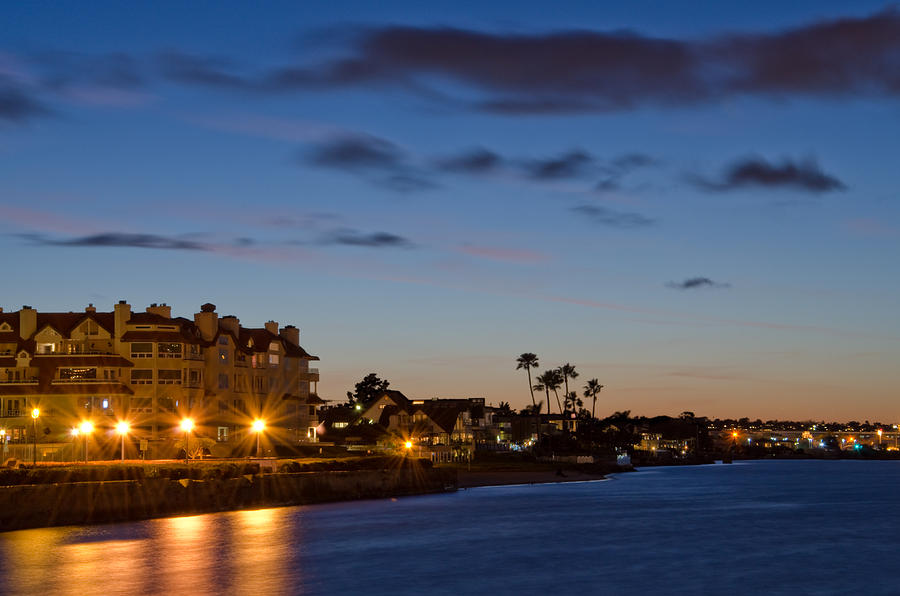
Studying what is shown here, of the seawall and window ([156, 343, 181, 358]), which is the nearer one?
the seawall

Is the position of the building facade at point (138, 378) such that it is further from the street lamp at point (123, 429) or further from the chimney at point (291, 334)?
the chimney at point (291, 334)

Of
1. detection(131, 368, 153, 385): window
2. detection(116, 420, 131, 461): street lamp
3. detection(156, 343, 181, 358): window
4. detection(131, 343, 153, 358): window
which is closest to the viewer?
detection(116, 420, 131, 461): street lamp

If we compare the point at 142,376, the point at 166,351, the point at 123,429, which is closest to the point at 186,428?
the point at 123,429

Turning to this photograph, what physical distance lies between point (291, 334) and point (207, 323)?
18947 millimetres

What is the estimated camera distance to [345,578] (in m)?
56.8

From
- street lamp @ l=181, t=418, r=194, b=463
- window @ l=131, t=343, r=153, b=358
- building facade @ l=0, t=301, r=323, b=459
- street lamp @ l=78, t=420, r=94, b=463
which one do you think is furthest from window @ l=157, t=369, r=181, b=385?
street lamp @ l=78, t=420, r=94, b=463

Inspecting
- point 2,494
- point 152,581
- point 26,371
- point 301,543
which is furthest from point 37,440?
point 152,581

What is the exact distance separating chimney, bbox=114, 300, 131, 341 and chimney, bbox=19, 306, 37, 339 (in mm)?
8806

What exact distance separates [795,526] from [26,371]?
7644 centimetres

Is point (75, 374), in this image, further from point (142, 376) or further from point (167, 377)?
point (167, 377)

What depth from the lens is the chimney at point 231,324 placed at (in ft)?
414

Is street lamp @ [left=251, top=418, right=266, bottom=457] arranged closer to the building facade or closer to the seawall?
the building facade

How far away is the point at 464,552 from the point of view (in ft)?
221

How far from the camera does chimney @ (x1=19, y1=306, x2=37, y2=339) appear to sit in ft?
375
